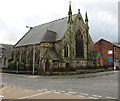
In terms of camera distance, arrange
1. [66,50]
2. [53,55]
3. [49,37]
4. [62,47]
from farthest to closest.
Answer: [49,37] < [66,50] < [62,47] < [53,55]

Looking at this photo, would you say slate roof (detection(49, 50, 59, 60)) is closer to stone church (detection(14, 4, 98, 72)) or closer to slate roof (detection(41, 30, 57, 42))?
stone church (detection(14, 4, 98, 72))

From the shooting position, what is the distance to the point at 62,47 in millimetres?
37031

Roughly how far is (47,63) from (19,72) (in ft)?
31.1

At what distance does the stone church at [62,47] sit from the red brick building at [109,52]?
12.0 metres

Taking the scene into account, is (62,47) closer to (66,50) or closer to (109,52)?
(66,50)

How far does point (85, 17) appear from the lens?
45156 mm

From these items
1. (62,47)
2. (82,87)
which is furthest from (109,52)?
(82,87)

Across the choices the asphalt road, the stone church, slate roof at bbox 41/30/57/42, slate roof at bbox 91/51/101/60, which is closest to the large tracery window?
the stone church

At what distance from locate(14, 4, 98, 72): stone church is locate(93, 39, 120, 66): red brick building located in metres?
12.0

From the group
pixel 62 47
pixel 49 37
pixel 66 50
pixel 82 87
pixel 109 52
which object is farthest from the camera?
pixel 109 52

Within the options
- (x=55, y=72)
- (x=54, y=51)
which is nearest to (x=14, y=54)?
(x=54, y=51)

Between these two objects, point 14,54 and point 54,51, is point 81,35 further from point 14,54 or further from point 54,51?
point 14,54

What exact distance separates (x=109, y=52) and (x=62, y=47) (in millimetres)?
24451

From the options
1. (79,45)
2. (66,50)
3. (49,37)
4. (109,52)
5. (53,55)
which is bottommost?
(53,55)
